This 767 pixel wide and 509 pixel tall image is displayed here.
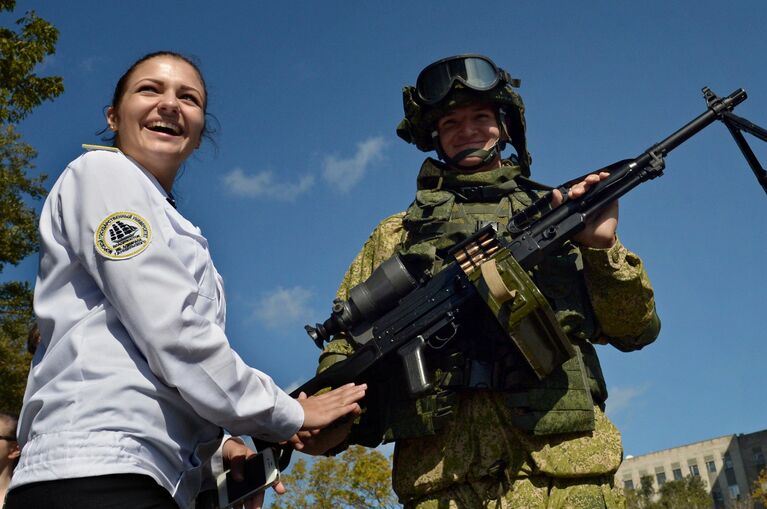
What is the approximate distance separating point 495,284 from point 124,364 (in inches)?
71.2

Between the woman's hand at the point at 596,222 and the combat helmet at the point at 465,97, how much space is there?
1.90ft

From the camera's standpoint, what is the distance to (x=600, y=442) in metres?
3.35

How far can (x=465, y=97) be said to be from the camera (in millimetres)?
4121

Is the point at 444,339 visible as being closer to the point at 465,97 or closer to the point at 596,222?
the point at 596,222

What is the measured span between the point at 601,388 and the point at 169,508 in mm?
2306

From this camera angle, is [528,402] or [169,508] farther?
[528,402]

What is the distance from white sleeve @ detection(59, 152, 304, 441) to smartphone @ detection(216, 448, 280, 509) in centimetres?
27

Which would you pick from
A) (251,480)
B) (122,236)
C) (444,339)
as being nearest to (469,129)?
(444,339)

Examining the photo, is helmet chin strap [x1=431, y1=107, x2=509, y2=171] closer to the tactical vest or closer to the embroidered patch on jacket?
the tactical vest

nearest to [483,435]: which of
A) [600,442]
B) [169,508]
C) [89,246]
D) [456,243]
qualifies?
[600,442]

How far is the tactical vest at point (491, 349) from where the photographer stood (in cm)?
334

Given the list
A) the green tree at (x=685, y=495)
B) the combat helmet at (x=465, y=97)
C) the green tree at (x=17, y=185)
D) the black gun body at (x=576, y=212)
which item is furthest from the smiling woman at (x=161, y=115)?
the green tree at (x=685, y=495)

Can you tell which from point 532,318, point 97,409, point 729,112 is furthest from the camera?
point 729,112

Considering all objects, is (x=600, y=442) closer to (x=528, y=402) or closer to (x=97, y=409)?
(x=528, y=402)
